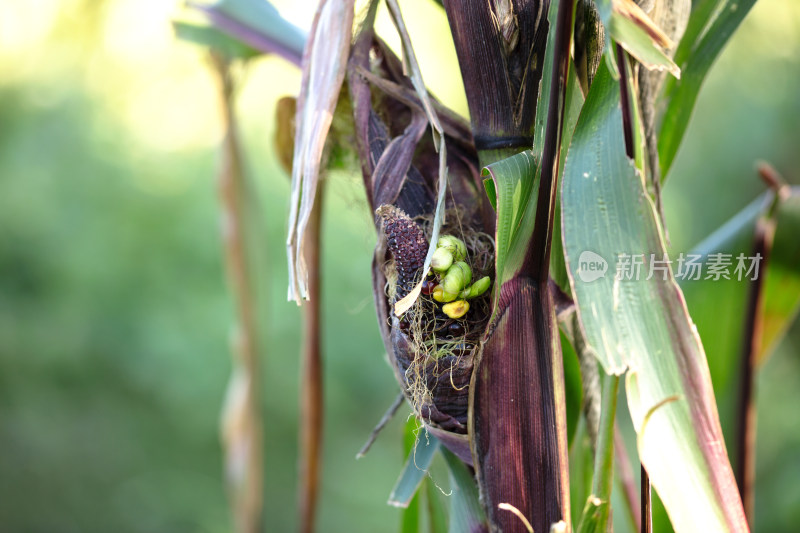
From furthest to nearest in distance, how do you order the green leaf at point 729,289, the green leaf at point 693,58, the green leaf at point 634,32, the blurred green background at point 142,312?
the blurred green background at point 142,312
the green leaf at point 729,289
the green leaf at point 693,58
the green leaf at point 634,32

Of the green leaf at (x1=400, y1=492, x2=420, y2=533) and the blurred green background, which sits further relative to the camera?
the blurred green background

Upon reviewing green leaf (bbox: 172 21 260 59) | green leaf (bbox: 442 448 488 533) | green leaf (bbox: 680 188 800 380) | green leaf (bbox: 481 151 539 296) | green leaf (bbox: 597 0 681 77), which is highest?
green leaf (bbox: 172 21 260 59)

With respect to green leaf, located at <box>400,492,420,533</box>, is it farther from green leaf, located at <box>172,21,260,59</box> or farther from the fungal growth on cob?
green leaf, located at <box>172,21,260,59</box>

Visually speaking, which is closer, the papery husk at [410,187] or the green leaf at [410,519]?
the papery husk at [410,187]

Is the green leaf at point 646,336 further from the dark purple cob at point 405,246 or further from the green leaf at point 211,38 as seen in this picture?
the green leaf at point 211,38

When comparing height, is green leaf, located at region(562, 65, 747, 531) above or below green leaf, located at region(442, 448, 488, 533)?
above

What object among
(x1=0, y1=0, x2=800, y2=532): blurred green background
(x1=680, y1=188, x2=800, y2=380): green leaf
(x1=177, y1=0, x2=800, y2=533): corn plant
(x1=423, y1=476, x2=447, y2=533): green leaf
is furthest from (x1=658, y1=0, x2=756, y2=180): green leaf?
(x1=0, y1=0, x2=800, y2=532): blurred green background

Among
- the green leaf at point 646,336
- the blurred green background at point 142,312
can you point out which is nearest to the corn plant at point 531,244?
the green leaf at point 646,336
